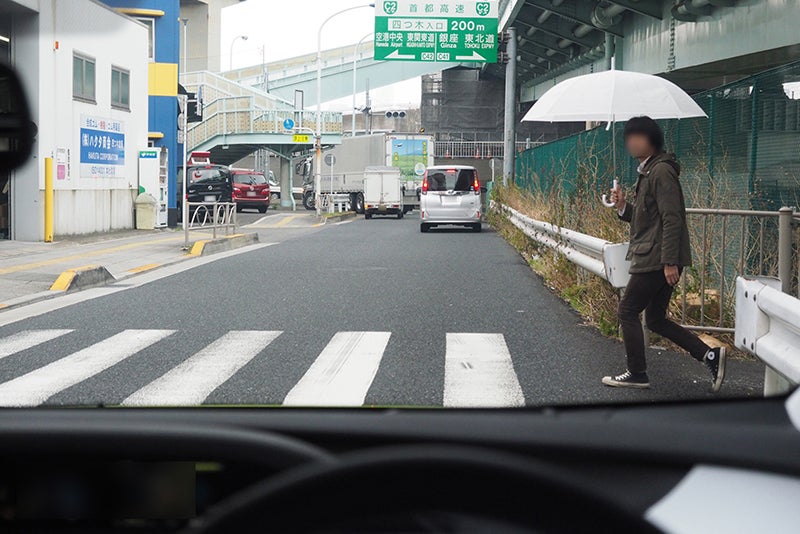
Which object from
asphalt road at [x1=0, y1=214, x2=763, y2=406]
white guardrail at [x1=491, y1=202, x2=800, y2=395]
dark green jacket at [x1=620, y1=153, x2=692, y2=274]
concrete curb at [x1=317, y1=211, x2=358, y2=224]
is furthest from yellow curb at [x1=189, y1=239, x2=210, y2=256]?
concrete curb at [x1=317, y1=211, x2=358, y2=224]

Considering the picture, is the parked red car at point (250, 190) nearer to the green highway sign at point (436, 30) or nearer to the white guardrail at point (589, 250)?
the green highway sign at point (436, 30)

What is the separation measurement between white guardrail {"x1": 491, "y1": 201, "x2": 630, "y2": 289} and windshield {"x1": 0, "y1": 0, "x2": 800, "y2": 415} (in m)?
0.03

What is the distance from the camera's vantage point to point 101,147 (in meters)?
23.7

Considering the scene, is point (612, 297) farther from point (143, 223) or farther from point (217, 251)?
point (143, 223)

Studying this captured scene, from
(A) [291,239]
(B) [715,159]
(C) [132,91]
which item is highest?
(C) [132,91]

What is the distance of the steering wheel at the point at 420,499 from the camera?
1.23m

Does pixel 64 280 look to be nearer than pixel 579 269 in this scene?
No

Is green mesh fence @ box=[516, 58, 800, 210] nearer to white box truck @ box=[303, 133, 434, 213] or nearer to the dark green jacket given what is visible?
the dark green jacket

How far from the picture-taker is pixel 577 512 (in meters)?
1.24

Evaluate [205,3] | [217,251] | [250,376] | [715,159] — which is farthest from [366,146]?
[205,3]

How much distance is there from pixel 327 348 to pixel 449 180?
21169 mm

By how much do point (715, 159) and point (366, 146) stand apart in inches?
1413

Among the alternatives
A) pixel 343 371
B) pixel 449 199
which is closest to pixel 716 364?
pixel 343 371

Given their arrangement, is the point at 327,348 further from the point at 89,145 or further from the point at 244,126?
the point at 244,126
